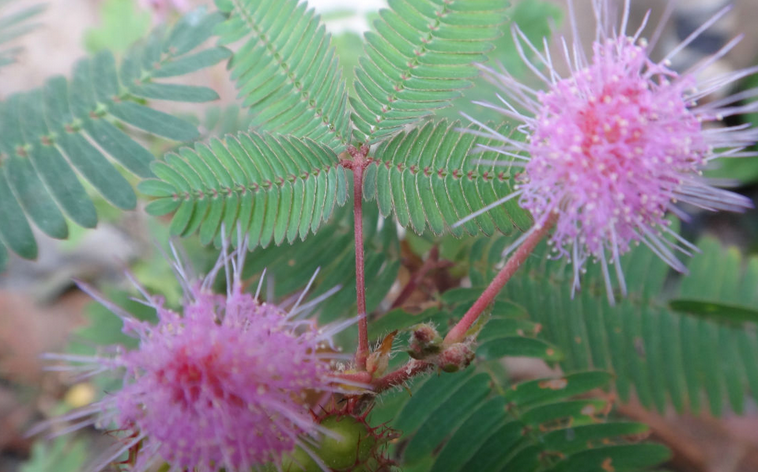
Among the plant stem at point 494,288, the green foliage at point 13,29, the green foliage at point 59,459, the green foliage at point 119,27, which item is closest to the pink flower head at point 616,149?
the plant stem at point 494,288

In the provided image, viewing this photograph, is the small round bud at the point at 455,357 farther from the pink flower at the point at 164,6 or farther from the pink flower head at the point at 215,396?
the pink flower at the point at 164,6

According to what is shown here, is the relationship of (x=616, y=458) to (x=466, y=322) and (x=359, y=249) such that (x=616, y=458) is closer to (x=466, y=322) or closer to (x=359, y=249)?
(x=466, y=322)

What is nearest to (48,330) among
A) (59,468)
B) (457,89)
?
(59,468)

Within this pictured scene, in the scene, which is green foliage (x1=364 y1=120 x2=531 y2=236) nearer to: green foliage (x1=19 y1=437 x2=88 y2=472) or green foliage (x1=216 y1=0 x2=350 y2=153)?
green foliage (x1=216 y1=0 x2=350 y2=153)

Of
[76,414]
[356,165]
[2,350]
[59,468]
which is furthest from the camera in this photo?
[2,350]

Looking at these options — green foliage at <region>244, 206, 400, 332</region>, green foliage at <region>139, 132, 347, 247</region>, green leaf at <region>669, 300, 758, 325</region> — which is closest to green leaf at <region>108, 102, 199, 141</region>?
green foliage at <region>139, 132, 347, 247</region>

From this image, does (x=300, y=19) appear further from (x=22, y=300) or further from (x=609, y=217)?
(x=22, y=300)

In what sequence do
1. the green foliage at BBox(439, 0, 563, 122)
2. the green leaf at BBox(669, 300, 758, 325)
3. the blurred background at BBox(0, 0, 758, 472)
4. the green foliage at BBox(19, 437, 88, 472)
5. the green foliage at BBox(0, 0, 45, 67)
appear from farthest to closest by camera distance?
the green foliage at BBox(19, 437, 88, 472), the blurred background at BBox(0, 0, 758, 472), the green foliage at BBox(439, 0, 563, 122), the green foliage at BBox(0, 0, 45, 67), the green leaf at BBox(669, 300, 758, 325)
